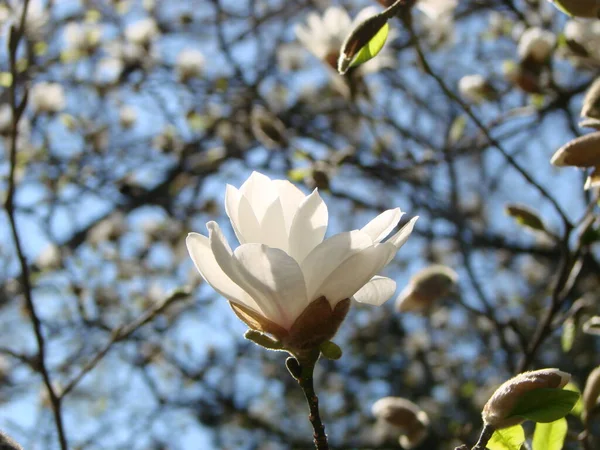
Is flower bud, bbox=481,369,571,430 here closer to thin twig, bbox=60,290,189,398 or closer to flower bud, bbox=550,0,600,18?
flower bud, bbox=550,0,600,18

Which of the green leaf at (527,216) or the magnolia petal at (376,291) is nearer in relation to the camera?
the magnolia petal at (376,291)

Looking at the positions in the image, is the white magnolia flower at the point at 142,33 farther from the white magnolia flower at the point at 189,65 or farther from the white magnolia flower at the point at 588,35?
the white magnolia flower at the point at 588,35

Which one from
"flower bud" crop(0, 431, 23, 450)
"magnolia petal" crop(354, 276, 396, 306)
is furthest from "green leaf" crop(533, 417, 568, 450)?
"flower bud" crop(0, 431, 23, 450)

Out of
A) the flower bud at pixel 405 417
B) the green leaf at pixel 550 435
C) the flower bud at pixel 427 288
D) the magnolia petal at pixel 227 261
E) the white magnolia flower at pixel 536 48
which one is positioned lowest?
the green leaf at pixel 550 435

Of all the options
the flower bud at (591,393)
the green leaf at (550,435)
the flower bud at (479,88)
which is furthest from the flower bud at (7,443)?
the flower bud at (479,88)

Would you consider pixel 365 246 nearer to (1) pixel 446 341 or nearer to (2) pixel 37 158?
(2) pixel 37 158

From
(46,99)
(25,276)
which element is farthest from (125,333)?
(46,99)

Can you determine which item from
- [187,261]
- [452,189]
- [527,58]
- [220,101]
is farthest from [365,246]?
[187,261]

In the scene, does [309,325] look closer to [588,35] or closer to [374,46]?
[374,46]

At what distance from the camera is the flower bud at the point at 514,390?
0.62m

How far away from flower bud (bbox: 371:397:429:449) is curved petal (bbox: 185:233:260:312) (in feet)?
1.43

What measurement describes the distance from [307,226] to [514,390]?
243mm

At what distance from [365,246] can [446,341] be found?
360cm

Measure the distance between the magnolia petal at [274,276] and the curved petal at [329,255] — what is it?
16mm
